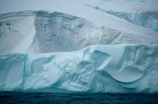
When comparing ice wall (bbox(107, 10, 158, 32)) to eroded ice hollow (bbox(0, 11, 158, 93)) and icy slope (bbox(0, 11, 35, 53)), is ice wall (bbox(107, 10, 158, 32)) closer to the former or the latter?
eroded ice hollow (bbox(0, 11, 158, 93))

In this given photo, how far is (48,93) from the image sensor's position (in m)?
6.23

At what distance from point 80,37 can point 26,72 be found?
303 cm

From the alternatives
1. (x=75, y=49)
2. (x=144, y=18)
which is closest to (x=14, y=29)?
(x=75, y=49)

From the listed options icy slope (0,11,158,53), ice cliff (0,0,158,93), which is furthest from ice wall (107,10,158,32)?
icy slope (0,11,158,53)

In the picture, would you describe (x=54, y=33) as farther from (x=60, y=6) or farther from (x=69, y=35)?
(x=60, y=6)

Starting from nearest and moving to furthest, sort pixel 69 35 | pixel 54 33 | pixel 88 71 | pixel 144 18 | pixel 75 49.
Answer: pixel 88 71 < pixel 75 49 < pixel 54 33 < pixel 69 35 < pixel 144 18

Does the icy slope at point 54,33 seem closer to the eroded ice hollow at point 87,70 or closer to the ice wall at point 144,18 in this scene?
the eroded ice hollow at point 87,70

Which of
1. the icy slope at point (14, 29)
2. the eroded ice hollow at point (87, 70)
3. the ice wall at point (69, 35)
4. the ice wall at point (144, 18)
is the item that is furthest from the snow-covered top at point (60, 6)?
the eroded ice hollow at point (87, 70)

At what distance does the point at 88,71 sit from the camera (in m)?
6.28

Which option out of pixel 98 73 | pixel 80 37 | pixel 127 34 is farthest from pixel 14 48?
pixel 127 34

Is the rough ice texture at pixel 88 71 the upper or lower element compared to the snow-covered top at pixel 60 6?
lower

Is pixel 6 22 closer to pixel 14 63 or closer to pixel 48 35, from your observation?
pixel 48 35

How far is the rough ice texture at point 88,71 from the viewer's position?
616cm

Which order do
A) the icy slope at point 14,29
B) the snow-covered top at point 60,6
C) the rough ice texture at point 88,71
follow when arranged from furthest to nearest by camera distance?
1. the snow-covered top at point 60,6
2. the icy slope at point 14,29
3. the rough ice texture at point 88,71
